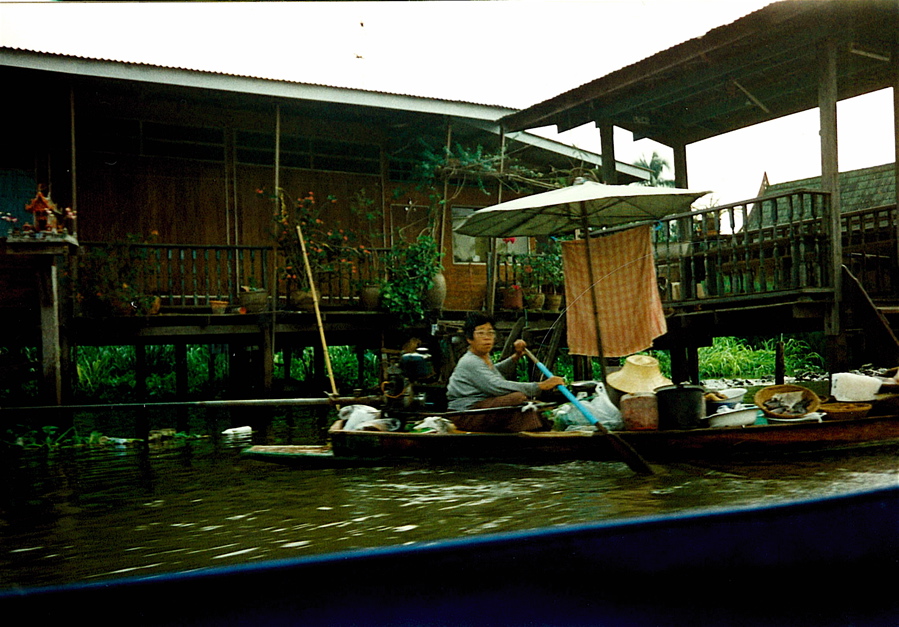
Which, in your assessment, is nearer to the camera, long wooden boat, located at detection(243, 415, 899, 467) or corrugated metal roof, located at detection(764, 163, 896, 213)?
long wooden boat, located at detection(243, 415, 899, 467)

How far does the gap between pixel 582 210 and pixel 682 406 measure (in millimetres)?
2186

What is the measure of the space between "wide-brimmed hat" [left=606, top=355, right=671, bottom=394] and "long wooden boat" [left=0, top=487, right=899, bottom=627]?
459cm

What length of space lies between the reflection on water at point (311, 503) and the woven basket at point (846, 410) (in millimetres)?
324

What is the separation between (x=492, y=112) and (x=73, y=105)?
5971 mm

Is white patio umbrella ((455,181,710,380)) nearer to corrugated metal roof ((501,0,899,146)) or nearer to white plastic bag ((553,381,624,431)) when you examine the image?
white plastic bag ((553,381,624,431))

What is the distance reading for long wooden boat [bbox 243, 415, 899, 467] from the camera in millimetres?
5641

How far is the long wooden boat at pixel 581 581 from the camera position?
1.37m

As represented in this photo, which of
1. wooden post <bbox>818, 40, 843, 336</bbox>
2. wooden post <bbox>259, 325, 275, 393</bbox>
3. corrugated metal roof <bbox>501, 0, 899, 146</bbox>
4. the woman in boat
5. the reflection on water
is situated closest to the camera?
A: the reflection on water

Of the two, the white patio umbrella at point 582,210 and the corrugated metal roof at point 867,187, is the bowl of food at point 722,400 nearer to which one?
the white patio umbrella at point 582,210

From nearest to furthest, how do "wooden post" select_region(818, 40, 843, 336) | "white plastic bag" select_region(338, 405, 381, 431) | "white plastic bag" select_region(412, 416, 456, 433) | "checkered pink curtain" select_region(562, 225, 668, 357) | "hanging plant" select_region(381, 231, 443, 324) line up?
1. "white plastic bag" select_region(412, 416, 456, 433)
2. "white plastic bag" select_region(338, 405, 381, 431)
3. "checkered pink curtain" select_region(562, 225, 668, 357)
4. "wooden post" select_region(818, 40, 843, 336)
5. "hanging plant" select_region(381, 231, 443, 324)

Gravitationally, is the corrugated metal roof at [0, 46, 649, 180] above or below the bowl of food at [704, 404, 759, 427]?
above

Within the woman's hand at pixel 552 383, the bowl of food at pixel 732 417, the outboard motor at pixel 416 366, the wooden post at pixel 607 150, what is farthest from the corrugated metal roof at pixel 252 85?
the bowl of food at pixel 732 417

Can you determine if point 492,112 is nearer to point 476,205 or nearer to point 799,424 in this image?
point 476,205

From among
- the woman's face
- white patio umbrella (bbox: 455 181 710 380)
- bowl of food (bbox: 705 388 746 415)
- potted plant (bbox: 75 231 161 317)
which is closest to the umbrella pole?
white patio umbrella (bbox: 455 181 710 380)
